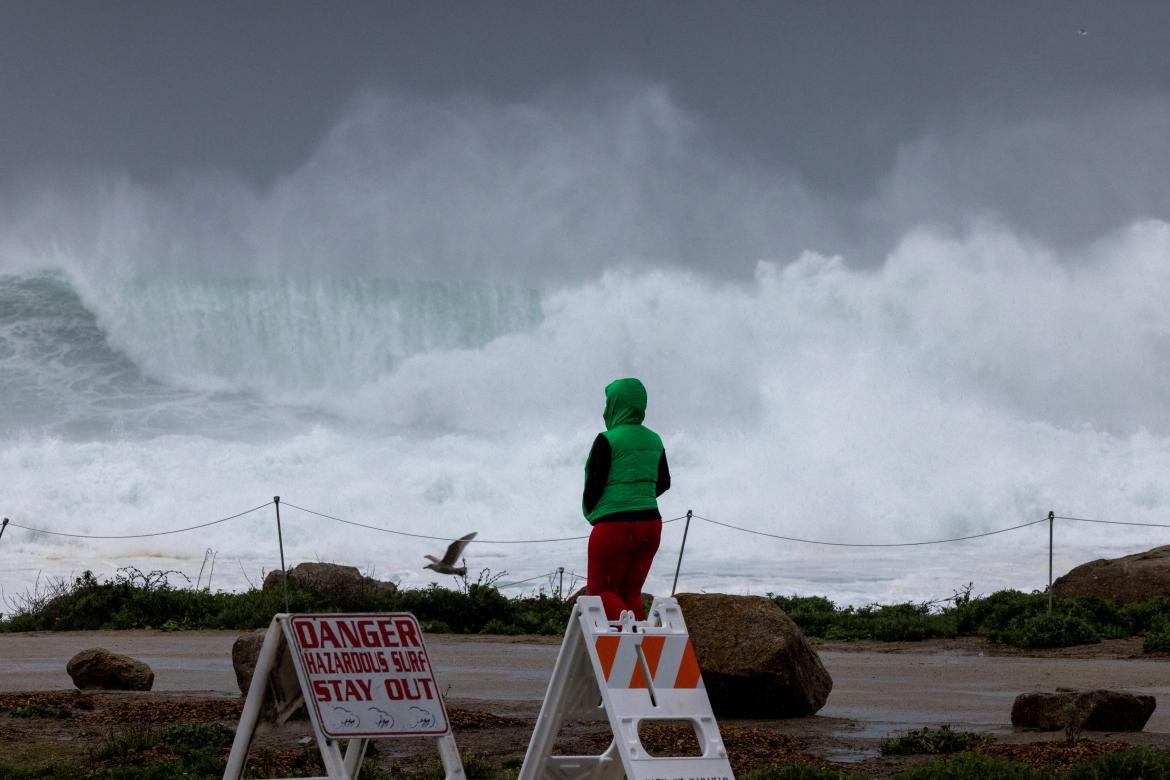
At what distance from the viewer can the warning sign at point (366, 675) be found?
216 inches

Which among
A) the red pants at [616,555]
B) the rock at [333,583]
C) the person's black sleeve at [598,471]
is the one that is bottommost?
the rock at [333,583]

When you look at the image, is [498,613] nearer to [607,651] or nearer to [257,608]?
[257,608]

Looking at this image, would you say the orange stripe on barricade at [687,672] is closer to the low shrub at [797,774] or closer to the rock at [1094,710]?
the low shrub at [797,774]

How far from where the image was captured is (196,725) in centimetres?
891

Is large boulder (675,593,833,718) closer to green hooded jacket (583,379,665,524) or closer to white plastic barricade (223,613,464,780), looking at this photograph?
green hooded jacket (583,379,665,524)

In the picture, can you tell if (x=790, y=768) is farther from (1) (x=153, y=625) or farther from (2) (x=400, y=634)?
(1) (x=153, y=625)

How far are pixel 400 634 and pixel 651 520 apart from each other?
154cm

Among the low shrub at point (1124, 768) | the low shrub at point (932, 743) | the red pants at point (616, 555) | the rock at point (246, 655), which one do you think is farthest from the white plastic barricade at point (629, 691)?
the rock at point (246, 655)

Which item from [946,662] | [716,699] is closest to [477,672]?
[716,699]

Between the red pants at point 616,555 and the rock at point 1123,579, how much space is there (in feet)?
50.0

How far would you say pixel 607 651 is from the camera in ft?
18.3

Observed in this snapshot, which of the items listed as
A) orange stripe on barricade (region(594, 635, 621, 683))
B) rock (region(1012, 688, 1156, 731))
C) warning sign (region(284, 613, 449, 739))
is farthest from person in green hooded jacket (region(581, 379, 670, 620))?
rock (region(1012, 688, 1156, 731))

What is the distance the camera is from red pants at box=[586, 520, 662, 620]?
6680 millimetres

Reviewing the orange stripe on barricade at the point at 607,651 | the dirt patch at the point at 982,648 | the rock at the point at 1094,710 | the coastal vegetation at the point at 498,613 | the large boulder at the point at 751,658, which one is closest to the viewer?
the orange stripe on barricade at the point at 607,651
